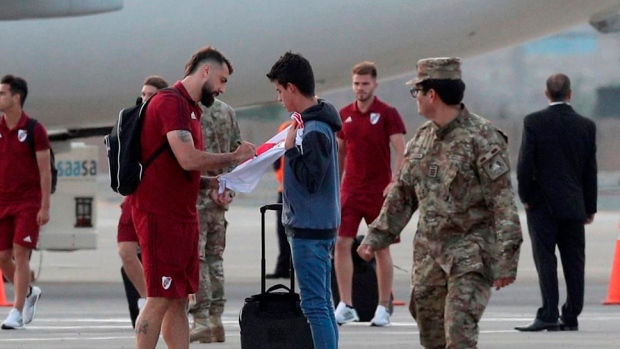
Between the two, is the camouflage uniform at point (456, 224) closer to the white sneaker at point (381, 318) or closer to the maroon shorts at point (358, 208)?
the white sneaker at point (381, 318)

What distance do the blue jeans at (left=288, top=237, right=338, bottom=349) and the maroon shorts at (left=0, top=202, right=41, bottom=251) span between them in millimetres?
3769

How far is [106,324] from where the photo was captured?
10523mm

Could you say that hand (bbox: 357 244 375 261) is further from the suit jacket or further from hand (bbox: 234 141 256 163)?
the suit jacket

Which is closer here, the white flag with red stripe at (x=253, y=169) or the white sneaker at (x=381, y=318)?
the white flag with red stripe at (x=253, y=169)

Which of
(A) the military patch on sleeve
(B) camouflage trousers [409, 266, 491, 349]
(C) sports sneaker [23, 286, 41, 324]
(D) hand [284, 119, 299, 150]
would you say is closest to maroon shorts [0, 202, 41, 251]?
(C) sports sneaker [23, 286, 41, 324]

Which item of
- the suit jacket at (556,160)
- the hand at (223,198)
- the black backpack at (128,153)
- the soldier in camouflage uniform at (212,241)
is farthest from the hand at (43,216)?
the suit jacket at (556,160)

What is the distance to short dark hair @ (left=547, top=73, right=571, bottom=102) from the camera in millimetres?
10125

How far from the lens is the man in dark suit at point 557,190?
10031 millimetres

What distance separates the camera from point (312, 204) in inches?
274

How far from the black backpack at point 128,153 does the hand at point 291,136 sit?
62 centimetres

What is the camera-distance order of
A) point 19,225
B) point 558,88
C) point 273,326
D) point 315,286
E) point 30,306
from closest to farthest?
point 315,286, point 273,326, point 558,88, point 30,306, point 19,225

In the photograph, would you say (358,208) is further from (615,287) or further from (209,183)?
(209,183)

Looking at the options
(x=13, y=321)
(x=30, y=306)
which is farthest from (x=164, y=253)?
(x=30, y=306)

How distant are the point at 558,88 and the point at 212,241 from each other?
102 inches
